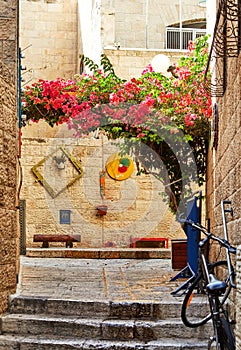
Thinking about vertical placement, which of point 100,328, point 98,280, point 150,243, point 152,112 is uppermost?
point 152,112

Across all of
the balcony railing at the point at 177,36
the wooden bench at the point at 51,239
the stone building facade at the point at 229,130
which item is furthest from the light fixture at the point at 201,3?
the stone building facade at the point at 229,130

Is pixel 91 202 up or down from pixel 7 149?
down

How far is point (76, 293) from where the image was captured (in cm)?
689

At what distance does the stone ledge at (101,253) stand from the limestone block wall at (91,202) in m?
2.37

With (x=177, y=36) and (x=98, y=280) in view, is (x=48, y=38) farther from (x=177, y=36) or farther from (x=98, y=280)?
(x=98, y=280)

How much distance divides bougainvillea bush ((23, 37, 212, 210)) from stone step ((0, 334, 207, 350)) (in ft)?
17.3

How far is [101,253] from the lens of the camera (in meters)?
13.1

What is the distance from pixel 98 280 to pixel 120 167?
7.79 metres

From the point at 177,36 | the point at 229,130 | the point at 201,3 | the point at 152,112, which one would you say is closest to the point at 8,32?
the point at 229,130

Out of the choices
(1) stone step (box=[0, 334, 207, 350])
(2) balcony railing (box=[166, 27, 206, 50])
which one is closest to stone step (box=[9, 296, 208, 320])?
(1) stone step (box=[0, 334, 207, 350])

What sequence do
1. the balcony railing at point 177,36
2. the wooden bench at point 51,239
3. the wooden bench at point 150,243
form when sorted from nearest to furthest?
the wooden bench at point 51,239
the wooden bench at point 150,243
the balcony railing at point 177,36

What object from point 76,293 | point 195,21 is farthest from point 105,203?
point 76,293

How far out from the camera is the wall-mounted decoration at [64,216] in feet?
51.8

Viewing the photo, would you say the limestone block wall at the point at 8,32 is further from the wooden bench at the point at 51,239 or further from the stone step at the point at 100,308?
the wooden bench at the point at 51,239
